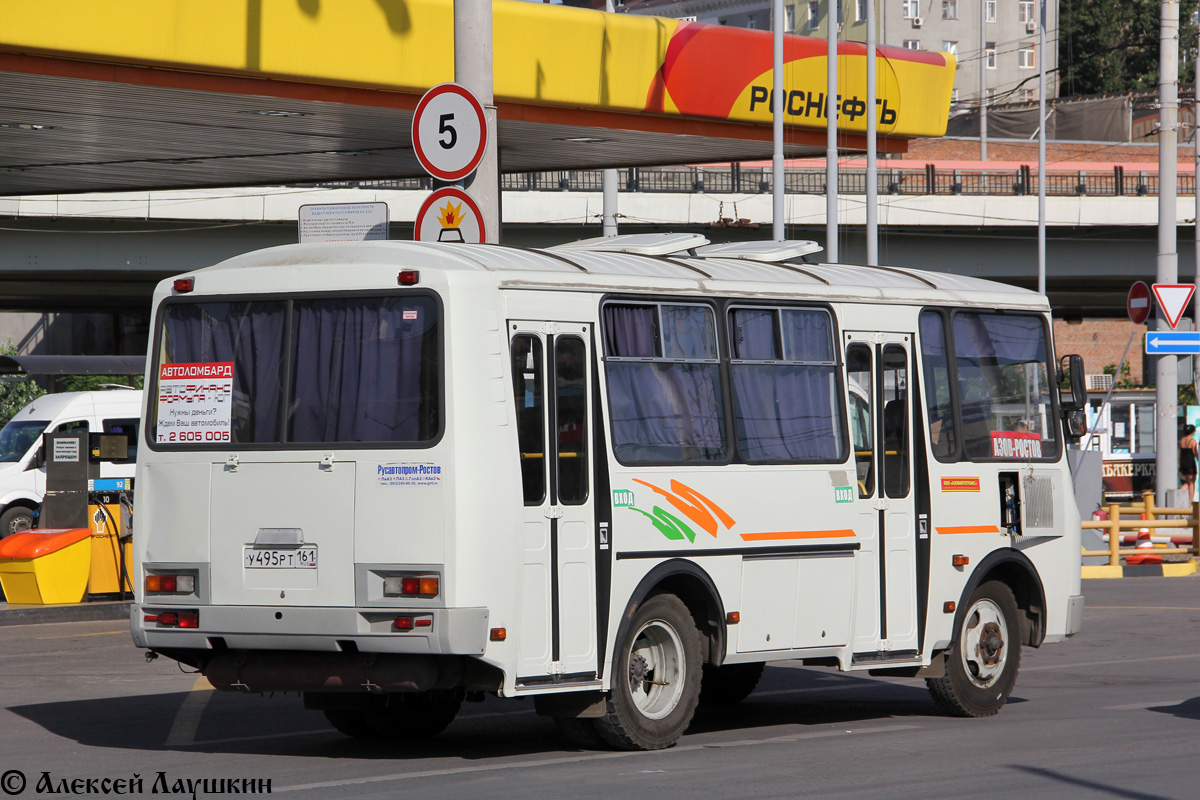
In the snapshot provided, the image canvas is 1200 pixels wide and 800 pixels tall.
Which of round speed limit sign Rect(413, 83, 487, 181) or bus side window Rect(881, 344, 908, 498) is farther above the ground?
round speed limit sign Rect(413, 83, 487, 181)

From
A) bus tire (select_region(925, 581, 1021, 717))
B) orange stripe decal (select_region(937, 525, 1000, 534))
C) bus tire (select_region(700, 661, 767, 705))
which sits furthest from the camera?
bus tire (select_region(700, 661, 767, 705))

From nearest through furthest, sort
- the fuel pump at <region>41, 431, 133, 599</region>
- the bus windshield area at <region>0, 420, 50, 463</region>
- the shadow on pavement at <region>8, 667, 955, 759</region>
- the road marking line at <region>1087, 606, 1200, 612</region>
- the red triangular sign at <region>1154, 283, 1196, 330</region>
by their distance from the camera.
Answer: the shadow on pavement at <region>8, 667, 955, 759</region> < the fuel pump at <region>41, 431, 133, 599</region> < the road marking line at <region>1087, 606, 1200, 612</region> < the red triangular sign at <region>1154, 283, 1196, 330</region> < the bus windshield area at <region>0, 420, 50, 463</region>

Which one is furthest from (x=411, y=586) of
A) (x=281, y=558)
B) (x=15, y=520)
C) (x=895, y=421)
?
(x=15, y=520)

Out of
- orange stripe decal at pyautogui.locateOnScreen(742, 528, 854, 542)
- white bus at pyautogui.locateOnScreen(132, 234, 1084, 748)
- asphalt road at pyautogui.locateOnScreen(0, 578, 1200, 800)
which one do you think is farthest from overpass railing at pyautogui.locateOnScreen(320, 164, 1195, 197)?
orange stripe decal at pyautogui.locateOnScreen(742, 528, 854, 542)

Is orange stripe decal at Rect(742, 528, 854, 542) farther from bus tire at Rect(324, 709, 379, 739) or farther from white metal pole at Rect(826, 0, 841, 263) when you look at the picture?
white metal pole at Rect(826, 0, 841, 263)

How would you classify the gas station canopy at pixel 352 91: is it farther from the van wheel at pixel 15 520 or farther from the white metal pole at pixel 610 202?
the van wheel at pixel 15 520

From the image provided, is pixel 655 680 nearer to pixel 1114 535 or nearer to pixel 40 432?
pixel 1114 535

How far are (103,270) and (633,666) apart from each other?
97.1ft

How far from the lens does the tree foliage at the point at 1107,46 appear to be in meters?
94.8

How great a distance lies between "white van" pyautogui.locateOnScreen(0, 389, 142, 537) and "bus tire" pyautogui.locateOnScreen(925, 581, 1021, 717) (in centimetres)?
1800

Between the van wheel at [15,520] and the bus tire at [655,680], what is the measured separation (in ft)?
63.7

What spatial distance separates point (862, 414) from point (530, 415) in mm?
2725

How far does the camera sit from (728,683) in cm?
1170

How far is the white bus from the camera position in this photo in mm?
Answer: 8430
